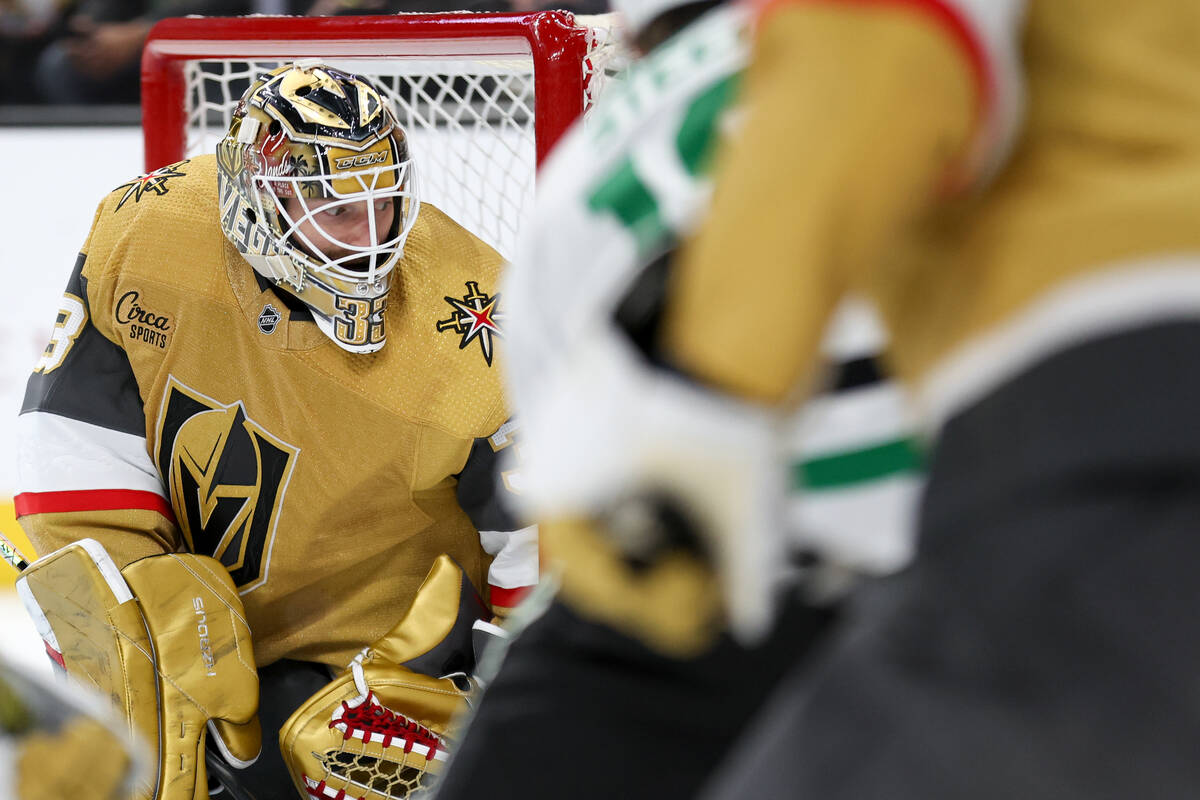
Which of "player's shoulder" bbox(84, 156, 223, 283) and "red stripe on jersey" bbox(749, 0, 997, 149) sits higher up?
"red stripe on jersey" bbox(749, 0, 997, 149)

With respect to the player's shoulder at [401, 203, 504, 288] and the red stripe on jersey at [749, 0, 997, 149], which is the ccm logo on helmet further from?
the red stripe on jersey at [749, 0, 997, 149]

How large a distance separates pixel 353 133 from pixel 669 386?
123cm

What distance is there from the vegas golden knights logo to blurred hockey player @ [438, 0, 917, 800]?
0.95 metres

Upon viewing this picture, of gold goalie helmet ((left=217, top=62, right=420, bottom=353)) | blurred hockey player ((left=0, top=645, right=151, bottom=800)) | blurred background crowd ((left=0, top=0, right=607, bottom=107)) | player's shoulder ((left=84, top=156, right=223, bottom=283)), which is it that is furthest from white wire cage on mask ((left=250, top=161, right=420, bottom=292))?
blurred background crowd ((left=0, top=0, right=607, bottom=107))

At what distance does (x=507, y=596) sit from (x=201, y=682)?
0.36 meters

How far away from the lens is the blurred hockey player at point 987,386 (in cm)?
39

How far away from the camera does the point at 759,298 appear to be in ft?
1.28

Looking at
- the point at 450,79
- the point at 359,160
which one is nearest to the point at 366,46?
the point at 450,79

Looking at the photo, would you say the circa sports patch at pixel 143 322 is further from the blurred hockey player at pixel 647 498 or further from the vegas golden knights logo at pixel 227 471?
the blurred hockey player at pixel 647 498

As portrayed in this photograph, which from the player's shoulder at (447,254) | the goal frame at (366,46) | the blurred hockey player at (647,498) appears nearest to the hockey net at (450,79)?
the goal frame at (366,46)

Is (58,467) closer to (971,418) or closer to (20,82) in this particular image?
(971,418)

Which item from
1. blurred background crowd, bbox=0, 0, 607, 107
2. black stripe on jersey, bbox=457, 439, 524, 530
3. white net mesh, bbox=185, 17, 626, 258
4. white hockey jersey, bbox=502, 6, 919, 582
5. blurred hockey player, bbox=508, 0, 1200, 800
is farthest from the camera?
blurred background crowd, bbox=0, 0, 607, 107

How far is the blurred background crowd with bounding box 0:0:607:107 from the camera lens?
3328mm

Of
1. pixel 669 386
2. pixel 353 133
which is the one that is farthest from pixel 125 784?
pixel 353 133
